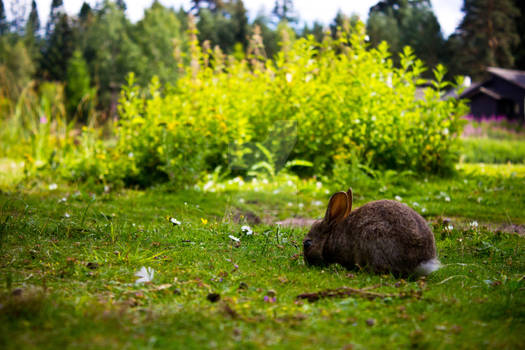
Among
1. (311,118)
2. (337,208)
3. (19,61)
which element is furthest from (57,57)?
(337,208)

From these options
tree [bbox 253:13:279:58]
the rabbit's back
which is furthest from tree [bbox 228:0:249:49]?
the rabbit's back

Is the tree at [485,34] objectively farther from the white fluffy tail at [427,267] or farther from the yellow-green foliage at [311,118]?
the white fluffy tail at [427,267]

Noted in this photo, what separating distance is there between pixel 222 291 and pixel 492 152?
15405mm

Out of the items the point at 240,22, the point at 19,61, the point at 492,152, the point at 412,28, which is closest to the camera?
the point at 492,152

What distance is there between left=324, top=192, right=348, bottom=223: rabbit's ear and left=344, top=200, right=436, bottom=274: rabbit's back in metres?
0.22

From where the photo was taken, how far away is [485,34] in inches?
1331

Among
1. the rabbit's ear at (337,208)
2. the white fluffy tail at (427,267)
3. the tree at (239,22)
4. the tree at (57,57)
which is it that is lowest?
the white fluffy tail at (427,267)

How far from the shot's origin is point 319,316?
7.88 ft

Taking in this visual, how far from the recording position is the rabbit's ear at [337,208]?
357cm

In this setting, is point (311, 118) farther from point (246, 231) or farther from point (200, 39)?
point (200, 39)

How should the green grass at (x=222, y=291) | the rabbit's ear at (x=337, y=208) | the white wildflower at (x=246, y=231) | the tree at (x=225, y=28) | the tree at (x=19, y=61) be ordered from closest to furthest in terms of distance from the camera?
1. the green grass at (x=222, y=291)
2. the rabbit's ear at (x=337, y=208)
3. the white wildflower at (x=246, y=231)
4. the tree at (x=19, y=61)
5. the tree at (x=225, y=28)

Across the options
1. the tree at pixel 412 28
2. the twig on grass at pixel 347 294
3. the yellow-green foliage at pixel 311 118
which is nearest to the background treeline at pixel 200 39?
the tree at pixel 412 28

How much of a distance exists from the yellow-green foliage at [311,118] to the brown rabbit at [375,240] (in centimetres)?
454

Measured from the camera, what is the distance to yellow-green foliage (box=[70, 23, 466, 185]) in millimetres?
8305
